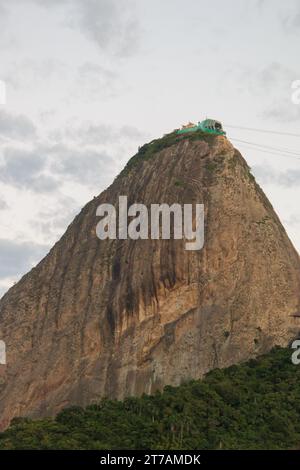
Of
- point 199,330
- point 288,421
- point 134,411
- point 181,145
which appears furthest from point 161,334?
point 181,145

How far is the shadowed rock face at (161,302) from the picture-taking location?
60.9 metres

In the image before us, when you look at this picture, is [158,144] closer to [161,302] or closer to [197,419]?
[161,302]

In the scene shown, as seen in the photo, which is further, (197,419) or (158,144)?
(158,144)

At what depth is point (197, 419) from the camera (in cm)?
5556

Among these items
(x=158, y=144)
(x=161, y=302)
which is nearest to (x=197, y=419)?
(x=161, y=302)

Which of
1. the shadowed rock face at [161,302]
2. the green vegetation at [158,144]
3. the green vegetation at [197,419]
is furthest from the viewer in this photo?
the green vegetation at [158,144]

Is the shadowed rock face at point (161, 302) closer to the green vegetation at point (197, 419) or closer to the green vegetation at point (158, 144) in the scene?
the green vegetation at point (158, 144)

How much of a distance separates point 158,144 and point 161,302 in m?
14.4

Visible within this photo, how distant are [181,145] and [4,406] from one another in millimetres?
20016

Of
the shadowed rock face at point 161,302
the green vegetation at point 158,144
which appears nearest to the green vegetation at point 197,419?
the shadowed rock face at point 161,302

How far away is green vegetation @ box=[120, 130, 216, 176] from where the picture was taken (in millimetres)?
70000

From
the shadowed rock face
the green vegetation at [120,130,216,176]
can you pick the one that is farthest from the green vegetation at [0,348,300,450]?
the green vegetation at [120,130,216,176]

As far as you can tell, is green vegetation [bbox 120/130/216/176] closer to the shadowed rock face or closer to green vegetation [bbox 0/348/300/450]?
the shadowed rock face

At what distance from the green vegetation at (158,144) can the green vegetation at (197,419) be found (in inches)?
652
